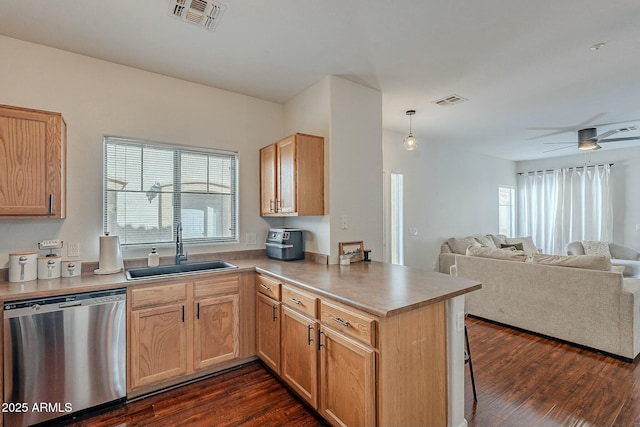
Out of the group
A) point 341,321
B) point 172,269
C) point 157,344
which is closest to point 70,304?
point 157,344

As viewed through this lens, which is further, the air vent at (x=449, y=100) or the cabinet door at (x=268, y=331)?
the air vent at (x=449, y=100)

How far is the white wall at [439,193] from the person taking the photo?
16.8 ft

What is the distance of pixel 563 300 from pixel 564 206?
4.52 meters

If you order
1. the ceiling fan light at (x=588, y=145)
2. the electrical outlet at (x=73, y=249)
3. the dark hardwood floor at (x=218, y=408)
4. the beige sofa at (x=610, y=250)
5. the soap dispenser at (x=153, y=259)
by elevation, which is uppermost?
the ceiling fan light at (x=588, y=145)

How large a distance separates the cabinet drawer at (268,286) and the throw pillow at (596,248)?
6.13m

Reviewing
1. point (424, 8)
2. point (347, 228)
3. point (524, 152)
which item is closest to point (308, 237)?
point (347, 228)

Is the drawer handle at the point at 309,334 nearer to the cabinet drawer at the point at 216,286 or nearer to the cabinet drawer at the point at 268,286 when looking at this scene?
the cabinet drawer at the point at 268,286

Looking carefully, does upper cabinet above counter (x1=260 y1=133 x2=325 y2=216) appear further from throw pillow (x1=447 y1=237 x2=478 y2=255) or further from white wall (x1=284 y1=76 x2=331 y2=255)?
Answer: throw pillow (x1=447 y1=237 x2=478 y2=255)

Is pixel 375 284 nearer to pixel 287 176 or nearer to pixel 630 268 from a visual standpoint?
pixel 287 176

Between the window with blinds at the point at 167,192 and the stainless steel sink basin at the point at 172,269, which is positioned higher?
the window with blinds at the point at 167,192

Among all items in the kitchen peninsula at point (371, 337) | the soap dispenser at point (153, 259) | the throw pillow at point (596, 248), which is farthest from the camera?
the throw pillow at point (596, 248)

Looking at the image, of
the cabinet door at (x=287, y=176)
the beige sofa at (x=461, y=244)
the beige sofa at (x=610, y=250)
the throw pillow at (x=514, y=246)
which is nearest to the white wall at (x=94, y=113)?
the cabinet door at (x=287, y=176)

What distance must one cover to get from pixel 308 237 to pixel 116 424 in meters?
2.06

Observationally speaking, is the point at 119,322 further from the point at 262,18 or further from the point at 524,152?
the point at 524,152
